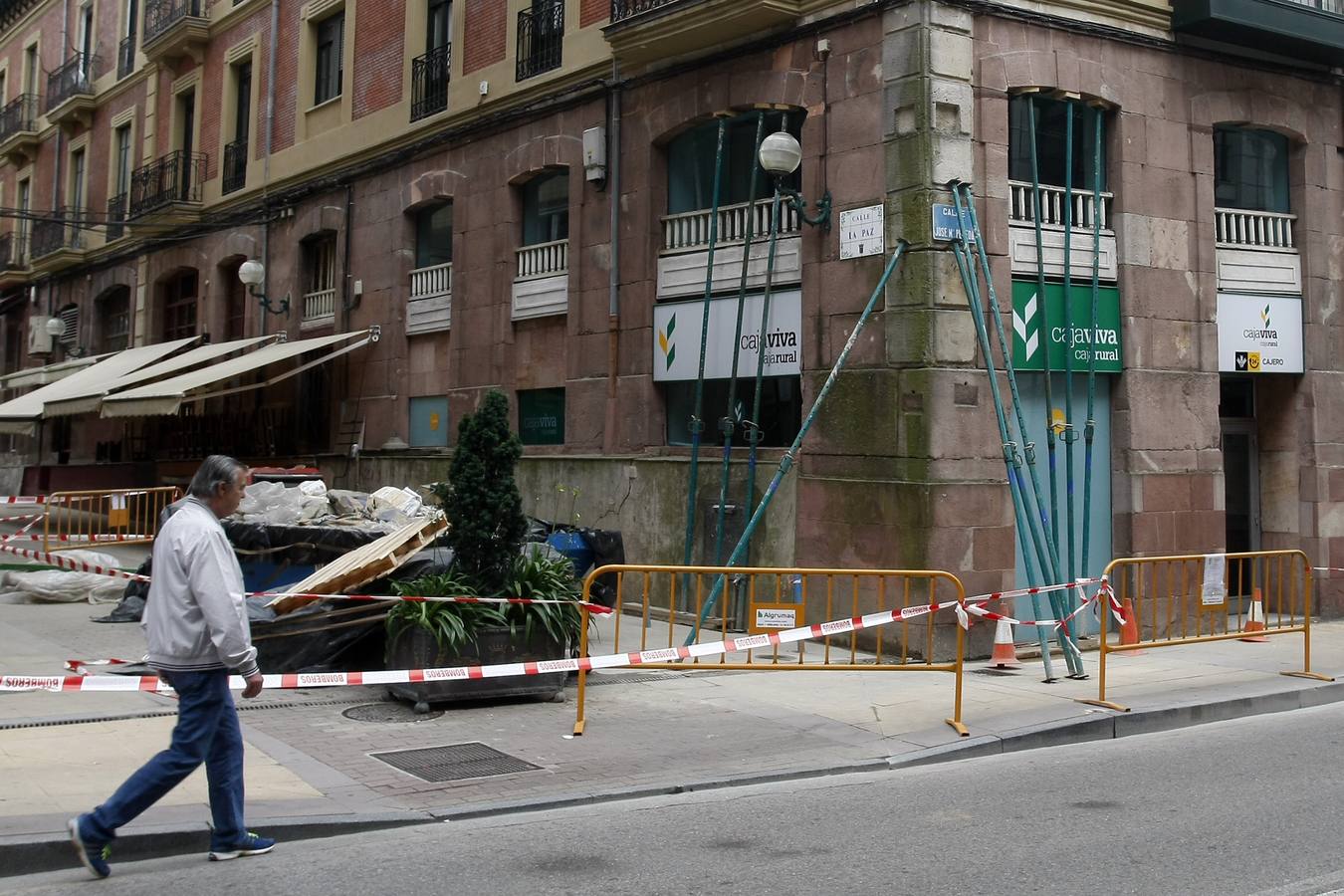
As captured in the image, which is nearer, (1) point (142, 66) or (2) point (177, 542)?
(2) point (177, 542)

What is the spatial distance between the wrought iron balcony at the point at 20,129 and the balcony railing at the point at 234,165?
12.1m

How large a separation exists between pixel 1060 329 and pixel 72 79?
26.9 m

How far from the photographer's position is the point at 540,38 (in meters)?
16.2

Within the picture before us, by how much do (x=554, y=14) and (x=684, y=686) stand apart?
10.1 metres

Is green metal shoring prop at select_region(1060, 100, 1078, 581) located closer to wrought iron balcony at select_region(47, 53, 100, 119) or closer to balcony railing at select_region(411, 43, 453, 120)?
balcony railing at select_region(411, 43, 453, 120)

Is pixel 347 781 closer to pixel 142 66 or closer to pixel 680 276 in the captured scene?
pixel 680 276

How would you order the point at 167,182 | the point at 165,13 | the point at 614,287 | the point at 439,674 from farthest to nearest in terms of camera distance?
the point at 165,13 < the point at 167,182 < the point at 614,287 < the point at 439,674

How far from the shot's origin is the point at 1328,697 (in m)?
9.93

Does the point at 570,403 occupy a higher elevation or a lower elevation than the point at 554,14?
lower

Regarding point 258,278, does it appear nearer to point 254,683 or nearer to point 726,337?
point 726,337

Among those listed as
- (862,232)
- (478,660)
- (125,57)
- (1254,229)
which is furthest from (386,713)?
(125,57)

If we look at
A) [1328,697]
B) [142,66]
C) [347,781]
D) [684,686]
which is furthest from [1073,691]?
[142,66]

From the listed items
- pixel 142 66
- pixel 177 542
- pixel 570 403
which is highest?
pixel 142 66

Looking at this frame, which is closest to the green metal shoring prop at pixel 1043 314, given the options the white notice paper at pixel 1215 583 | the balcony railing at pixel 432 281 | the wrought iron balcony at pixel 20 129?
the white notice paper at pixel 1215 583
